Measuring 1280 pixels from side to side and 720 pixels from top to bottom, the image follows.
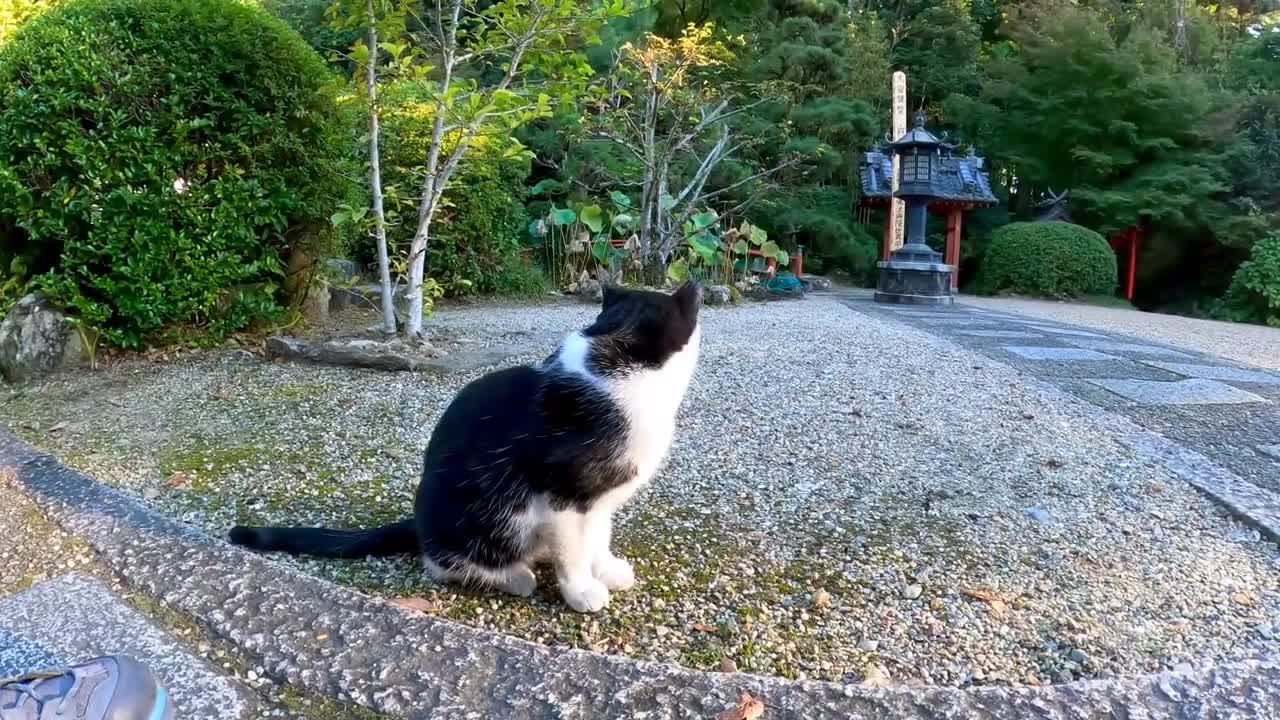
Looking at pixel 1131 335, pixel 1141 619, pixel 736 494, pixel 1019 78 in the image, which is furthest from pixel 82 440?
pixel 1019 78

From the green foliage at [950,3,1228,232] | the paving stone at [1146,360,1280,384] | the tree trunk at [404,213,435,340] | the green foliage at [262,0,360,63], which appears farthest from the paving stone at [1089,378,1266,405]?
the green foliage at [950,3,1228,232]

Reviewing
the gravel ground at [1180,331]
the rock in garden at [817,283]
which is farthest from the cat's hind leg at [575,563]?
the rock in garden at [817,283]

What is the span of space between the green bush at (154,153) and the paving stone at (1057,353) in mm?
4515

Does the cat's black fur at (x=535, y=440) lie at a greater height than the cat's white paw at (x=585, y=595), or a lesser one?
greater

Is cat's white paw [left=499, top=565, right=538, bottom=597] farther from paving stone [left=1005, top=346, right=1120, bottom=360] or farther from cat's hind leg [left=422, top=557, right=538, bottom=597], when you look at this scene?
paving stone [left=1005, top=346, right=1120, bottom=360]

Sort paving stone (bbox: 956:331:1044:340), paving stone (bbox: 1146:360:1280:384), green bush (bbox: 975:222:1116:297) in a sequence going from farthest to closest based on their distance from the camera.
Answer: green bush (bbox: 975:222:1116:297), paving stone (bbox: 956:331:1044:340), paving stone (bbox: 1146:360:1280:384)

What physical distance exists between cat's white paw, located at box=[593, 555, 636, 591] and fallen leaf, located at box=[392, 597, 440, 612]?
1.14 ft

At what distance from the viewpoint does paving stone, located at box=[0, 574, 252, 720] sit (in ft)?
3.99

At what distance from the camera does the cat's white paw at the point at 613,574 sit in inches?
66.4

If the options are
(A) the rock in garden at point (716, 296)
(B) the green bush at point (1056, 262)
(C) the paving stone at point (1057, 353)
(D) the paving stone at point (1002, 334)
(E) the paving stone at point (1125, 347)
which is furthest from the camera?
(B) the green bush at point (1056, 262)

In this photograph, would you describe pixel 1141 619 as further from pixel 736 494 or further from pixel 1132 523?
pixel 736 494

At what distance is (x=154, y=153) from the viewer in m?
3.69

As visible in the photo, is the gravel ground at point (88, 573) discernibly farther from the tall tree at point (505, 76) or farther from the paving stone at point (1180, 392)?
the paving stone at point (1180, 392)

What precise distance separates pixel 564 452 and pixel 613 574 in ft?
1.21
